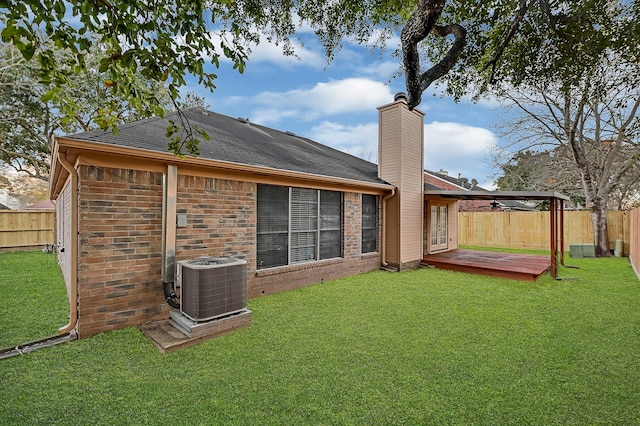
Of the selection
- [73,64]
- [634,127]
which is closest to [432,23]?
[73,64]

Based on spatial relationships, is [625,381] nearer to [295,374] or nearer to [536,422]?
[536,422]

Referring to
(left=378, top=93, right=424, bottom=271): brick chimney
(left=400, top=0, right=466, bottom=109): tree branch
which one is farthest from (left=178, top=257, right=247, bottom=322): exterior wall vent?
(left=378, top=93, right=424, bottom=271): brick chimney

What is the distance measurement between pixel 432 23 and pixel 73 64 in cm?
389

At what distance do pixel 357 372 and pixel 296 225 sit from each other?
3911 mm

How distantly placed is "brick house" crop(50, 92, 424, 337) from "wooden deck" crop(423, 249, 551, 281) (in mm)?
1022

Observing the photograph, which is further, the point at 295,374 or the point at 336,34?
the point at 336,34

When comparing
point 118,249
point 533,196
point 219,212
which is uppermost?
point 533,196

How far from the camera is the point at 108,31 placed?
103 inches

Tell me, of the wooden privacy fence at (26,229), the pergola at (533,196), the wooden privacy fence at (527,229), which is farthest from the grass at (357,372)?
the wooden privacy fence at (26,229)

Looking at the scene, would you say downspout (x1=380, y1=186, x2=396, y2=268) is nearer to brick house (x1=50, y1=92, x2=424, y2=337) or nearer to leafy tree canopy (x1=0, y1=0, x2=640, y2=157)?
brick house (x1=50, y1=92, x2=424, y2=337)

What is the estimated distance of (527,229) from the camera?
14242 millimetres

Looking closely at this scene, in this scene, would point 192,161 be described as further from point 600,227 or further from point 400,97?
point 600,227

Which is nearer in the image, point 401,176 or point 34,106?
point 401,176

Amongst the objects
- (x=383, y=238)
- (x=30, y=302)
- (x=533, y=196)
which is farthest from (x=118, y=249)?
(x=533, y=196)
